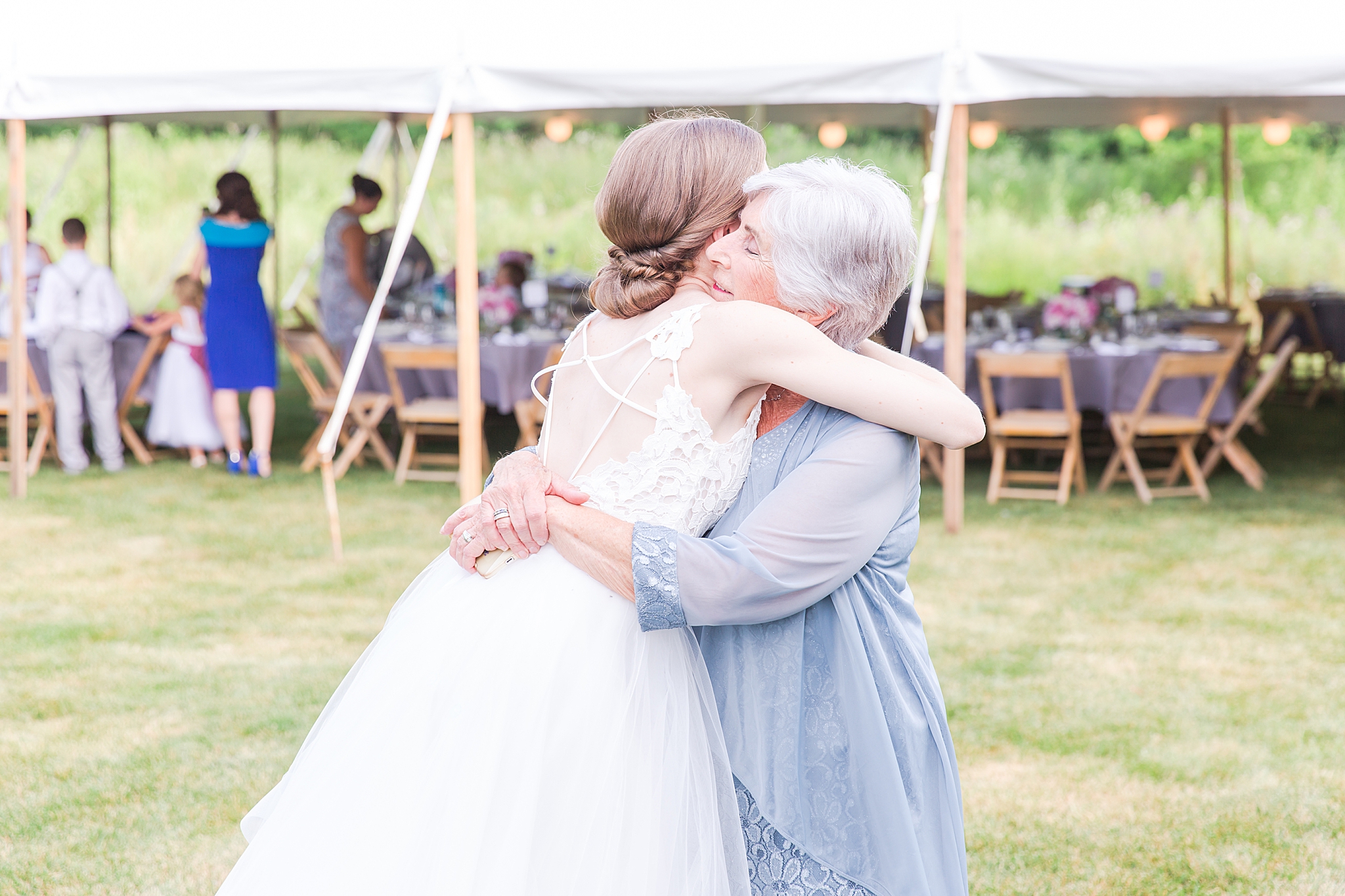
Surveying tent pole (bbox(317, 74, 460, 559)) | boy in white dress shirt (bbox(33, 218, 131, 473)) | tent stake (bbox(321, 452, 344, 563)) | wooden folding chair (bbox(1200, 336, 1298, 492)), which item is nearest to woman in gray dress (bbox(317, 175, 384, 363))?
boy in white dress shirt (bbox(33, 218, 131, 473))

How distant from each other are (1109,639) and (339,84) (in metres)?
4.40

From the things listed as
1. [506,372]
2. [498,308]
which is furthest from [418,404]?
[498,308]

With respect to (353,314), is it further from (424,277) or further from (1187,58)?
(1187,58)

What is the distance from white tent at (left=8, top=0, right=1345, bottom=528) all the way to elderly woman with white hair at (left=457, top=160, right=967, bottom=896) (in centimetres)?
441

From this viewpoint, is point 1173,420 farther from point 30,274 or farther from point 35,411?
point 30,274

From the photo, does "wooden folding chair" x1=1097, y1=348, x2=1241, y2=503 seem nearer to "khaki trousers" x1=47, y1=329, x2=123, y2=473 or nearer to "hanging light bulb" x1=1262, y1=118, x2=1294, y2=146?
"hanging light bulb" x1=1262, y1=118, x2=1294, y2=146

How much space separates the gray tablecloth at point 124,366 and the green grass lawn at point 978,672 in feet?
4.56

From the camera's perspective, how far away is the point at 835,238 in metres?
1.82

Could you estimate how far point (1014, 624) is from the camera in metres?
5.33

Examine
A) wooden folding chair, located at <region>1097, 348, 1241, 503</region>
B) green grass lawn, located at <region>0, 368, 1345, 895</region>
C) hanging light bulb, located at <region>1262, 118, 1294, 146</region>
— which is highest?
hanging light bulb, located at <region>1262, 118, 1294, 146</region>

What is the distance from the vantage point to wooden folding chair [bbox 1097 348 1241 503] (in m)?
7.47

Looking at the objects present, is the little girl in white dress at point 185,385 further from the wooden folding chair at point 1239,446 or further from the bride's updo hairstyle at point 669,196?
the bride's updo hairstyle at point 669,196

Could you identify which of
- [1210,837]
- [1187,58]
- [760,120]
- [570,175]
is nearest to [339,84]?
[1187,58]

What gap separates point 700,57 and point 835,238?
16.7 feet
